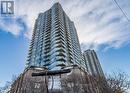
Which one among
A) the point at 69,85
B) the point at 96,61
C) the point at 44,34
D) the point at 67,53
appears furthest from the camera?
the point at 96,61

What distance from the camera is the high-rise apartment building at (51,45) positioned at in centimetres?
4928

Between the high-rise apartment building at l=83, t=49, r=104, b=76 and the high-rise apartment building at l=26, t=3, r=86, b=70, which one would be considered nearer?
the high-rise apartment building at l=26, t=3, r=86, b=70

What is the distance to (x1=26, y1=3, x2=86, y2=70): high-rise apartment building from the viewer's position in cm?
4928

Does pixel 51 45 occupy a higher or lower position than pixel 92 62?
higher

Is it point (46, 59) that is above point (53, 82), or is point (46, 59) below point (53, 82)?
above

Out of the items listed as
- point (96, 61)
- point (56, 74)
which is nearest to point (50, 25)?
point (96, 61)

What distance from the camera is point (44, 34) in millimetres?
63188

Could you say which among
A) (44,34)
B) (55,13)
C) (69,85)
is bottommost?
(69,85)

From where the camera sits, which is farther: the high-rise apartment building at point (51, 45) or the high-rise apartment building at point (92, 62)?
the high-rise apartment building at point (92, 62)

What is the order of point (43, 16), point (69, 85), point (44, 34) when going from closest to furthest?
point (69, 85)
point (44, 34)
point (43, 16)

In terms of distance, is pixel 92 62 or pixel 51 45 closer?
pixel 51 45

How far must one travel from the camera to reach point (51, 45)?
5534 cm

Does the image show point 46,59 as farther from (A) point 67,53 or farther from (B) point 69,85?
(B) point 69,85

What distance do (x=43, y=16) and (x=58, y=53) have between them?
3291 centimetres
